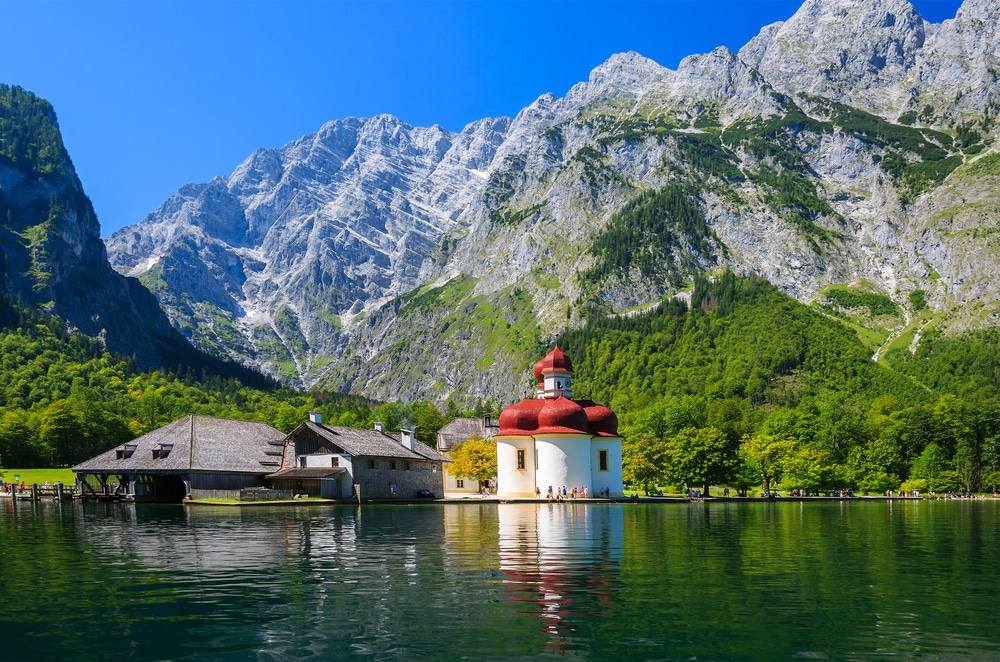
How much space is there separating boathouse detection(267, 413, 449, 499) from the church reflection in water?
137ft

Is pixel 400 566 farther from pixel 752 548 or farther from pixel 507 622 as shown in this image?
pixel 752 548

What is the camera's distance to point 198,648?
61.1 ft

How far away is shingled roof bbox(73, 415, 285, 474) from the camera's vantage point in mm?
90188

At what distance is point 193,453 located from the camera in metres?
90.8

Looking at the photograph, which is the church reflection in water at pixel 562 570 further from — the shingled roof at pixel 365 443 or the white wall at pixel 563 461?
the shingled roof at pixel 365 443

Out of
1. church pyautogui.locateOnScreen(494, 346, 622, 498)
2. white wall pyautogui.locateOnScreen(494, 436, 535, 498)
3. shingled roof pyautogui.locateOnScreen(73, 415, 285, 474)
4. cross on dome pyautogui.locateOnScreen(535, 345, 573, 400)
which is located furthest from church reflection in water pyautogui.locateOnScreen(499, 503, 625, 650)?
cross on dome pyautogui.locateOnScreen(535, 345, 573, 400)

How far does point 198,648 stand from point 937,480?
132642 millimetres

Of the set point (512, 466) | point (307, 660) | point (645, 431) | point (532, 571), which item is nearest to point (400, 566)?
point (532, 571)

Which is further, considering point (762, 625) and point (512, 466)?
point (512, 466)

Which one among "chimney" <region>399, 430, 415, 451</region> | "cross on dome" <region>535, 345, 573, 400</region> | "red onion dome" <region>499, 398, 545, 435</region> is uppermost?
"cross on dome" <region>535, 345, 573, 400</region>

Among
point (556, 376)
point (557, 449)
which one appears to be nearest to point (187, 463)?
point (557, 449)

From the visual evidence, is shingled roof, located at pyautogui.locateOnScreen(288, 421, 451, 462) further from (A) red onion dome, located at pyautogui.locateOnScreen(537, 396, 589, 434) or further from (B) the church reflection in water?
(B) the church reflection in water

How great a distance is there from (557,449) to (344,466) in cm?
2558

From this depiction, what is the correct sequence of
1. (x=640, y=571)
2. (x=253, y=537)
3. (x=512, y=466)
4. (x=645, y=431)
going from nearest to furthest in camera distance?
(x=640, y=571) < (x=253, y=537) < (x=512, y=466) < (x=645, y=431)
